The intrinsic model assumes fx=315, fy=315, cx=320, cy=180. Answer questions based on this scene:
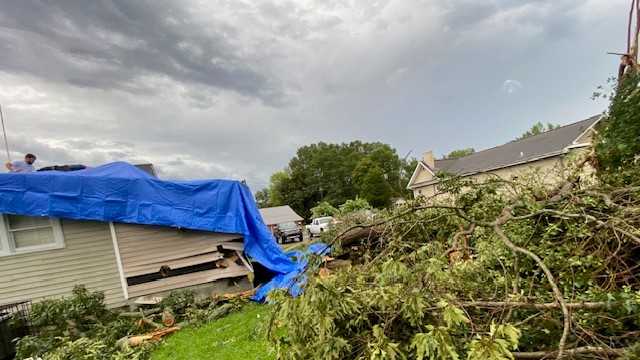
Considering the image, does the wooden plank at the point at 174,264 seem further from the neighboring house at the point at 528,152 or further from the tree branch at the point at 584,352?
the neighboring house at the point at 528,152

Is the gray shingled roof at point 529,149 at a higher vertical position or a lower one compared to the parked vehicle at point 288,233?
higher

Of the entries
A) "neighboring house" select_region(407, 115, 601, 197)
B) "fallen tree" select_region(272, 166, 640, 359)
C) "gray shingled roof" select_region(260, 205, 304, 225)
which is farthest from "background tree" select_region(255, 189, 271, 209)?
"fallen tree" select_region(272, 166, 640, 359)

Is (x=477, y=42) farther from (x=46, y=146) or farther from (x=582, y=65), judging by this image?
(x=46, y=146)

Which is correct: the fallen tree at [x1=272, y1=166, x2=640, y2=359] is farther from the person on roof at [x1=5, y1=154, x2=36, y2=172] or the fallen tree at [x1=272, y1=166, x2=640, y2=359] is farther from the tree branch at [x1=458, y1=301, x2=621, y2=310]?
the person on roof at [x1=5, y1=154, x2=36, y2=172]

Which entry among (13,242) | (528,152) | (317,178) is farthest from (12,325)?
(317,178)

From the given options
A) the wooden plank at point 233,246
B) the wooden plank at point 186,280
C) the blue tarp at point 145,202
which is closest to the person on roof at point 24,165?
the blue tarp at point 145,202

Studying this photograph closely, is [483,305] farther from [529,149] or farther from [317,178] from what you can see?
[317,178]

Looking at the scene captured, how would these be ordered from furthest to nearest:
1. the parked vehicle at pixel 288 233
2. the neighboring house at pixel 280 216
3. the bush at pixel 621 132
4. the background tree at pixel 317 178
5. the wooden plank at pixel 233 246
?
the background tree at pixel 317 178, the neighboring house at pixel 280 216, the parked vehicle at pixel 288 233, the wooden plank at pixel 233 246, the bush at pixel 621 132

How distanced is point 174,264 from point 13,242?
307 centimetres

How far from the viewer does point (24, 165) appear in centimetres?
687

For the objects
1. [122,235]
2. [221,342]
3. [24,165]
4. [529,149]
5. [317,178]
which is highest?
[317,178]

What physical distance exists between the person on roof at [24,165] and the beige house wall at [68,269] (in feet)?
5.08

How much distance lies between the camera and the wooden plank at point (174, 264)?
6965 millimetres

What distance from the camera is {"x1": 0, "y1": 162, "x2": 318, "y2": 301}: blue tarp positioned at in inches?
244
